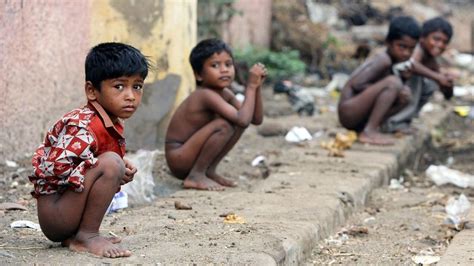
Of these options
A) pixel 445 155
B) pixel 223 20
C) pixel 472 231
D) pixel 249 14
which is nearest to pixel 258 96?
pixel 472 231

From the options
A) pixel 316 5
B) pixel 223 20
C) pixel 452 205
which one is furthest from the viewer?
pixel 316 5

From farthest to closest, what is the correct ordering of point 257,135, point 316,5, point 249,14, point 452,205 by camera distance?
point 316,5 < point 249,14 < point 257,135 < point 452,205

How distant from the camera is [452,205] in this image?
549 centimetres

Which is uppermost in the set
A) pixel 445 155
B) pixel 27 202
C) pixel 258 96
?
pixel 258 96

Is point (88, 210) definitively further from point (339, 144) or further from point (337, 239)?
point (339, 144)

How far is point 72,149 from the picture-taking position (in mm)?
3662

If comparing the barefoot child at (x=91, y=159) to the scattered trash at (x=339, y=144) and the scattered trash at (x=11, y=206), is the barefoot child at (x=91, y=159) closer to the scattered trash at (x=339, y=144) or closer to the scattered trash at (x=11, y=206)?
the scattered trash at (x=11, y=206)

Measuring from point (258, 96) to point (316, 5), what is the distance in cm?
827

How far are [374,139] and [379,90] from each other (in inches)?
15.7

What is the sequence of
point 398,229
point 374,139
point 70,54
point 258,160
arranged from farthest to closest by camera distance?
1. point 374,139
2. point 258,160
3. point 70,54
4. point 398,229

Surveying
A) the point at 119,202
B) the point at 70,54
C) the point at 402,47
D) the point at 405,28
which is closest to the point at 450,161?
the point at 402,47

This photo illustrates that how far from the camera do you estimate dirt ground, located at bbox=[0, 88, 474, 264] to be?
13.0ft

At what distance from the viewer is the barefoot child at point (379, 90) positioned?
297 inches

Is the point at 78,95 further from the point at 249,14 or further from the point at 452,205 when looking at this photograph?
the point at 249,14
